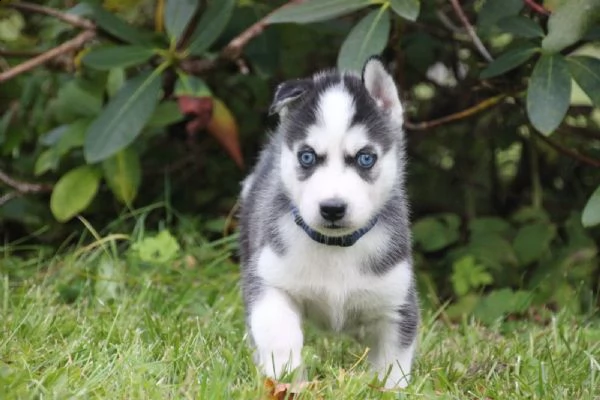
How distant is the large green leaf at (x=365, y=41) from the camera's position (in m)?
5.16

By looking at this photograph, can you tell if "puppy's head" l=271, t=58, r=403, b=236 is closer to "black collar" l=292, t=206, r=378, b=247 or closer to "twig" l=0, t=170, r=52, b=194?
"black collar" l=292, t=206, r=378, b=247

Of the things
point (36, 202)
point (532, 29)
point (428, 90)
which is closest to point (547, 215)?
point (428, 90)

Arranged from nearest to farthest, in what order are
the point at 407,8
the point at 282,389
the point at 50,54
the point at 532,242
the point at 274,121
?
the point at 282,389
the point at 407,8
the point at 50,54
the point at 532,242
the point at 274,121

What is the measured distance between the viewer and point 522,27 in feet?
17.6

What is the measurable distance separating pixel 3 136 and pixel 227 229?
4.70ft

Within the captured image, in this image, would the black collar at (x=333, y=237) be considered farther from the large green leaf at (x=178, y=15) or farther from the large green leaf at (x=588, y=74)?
the large green leaf at (x=178, y=15)

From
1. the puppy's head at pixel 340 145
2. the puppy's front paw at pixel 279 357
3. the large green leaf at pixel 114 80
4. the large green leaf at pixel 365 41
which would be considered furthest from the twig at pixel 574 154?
the puppy's front paw at pixel 279 357

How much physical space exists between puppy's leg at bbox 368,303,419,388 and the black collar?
0.33 metres

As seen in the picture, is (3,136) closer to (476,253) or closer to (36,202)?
(36,202)

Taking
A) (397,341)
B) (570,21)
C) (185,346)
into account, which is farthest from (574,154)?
(185,346)

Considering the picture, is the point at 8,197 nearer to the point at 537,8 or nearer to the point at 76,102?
the point at 76,102

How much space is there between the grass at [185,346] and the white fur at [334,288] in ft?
0.48

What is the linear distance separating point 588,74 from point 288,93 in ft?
5.37

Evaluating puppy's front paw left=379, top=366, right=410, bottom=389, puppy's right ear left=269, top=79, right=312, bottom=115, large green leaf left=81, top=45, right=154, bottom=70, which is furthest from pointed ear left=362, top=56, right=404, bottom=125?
large green leaf left=81, top=45, right=154, bottom=70
